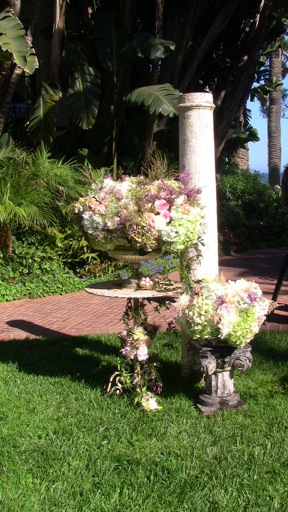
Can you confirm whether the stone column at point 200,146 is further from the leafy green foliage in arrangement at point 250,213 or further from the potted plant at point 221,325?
the leafy green foliage in arrangement at point 250,213

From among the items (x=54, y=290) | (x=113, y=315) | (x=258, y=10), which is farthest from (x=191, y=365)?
(x=258, y=10)

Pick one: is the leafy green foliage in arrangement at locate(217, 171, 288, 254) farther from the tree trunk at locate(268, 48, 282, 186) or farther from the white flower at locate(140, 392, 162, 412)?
the tree trunk at locate(268, 48, 282, 186)

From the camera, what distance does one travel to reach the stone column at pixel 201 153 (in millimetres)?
4402

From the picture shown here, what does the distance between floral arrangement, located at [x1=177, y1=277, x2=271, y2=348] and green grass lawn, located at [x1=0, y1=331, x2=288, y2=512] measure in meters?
0.64

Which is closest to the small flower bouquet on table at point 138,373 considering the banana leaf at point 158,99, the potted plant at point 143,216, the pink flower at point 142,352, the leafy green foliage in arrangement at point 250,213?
the pink flower at point 142,352

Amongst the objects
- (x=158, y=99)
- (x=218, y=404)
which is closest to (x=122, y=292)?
(x=218, y=404)

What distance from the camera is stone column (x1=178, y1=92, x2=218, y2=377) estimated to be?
4.40m

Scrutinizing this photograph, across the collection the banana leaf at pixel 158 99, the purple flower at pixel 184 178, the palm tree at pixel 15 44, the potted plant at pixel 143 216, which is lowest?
the potted plant at pixel 143 216

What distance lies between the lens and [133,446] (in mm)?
3660

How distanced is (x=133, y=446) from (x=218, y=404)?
0.80 m

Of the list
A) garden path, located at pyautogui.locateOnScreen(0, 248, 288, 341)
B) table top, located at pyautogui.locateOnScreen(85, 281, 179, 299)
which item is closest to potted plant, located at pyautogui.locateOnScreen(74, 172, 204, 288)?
table top, located at pyautogui.locateOnScreen(85, 281, 179, 299)

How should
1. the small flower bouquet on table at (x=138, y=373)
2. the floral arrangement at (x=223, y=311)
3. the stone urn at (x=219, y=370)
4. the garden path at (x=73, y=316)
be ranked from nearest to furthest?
the floral arrangement at (x=223, y=311), the stone urn at (x=219, y=370), the small flower bouquet on table at (x=138, y=373), the garden path at (x=73, y=316)

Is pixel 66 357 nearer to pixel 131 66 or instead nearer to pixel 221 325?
pixel 221 325

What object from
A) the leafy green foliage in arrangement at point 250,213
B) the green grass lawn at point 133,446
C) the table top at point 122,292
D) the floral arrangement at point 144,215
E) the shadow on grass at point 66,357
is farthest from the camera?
the leafy green foliage in arrangement at point 250,213
